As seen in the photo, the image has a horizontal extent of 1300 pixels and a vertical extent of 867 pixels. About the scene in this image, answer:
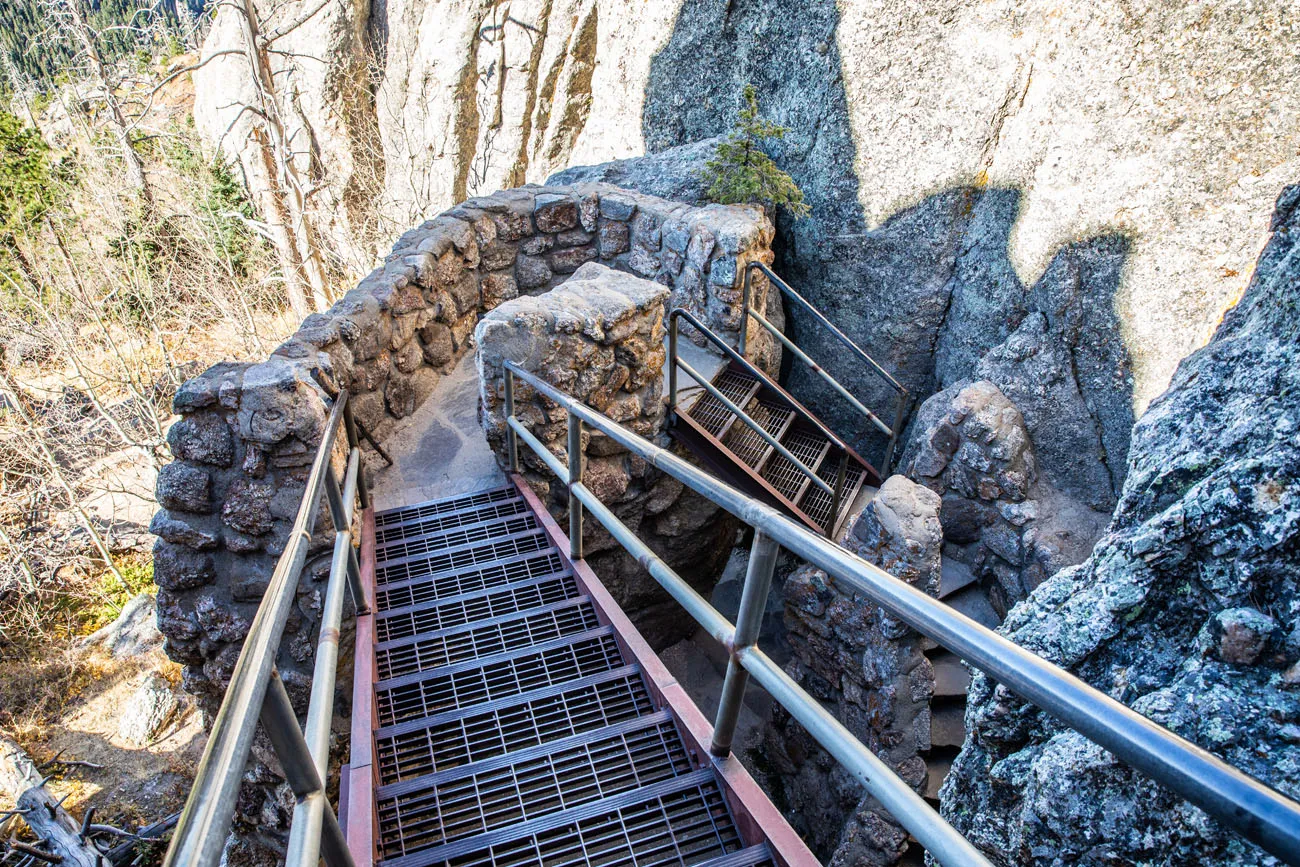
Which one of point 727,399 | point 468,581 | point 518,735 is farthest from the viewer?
point 727,399

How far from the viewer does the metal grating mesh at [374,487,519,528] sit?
4.20m

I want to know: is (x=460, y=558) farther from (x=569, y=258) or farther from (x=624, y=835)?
(x=569, y=258)

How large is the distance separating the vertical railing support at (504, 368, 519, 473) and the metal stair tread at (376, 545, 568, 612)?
851mm

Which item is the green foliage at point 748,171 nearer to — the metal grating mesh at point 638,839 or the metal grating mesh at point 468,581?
the metal grating mesh at point 468,581

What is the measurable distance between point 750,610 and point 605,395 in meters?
3.02

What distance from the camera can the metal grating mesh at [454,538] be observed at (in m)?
3.81

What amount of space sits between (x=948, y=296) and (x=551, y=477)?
427cm

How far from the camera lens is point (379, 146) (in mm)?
20078

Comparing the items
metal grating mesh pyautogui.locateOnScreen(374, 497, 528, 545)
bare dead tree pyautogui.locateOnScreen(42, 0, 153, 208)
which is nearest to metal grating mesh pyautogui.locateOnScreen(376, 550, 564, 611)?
metal grating mesh pyautogui.locateOnScreen(374, 497, 528, 545)

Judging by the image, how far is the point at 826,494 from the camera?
18.2ft

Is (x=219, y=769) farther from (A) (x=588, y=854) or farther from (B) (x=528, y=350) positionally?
(B) (x=528, y=350)

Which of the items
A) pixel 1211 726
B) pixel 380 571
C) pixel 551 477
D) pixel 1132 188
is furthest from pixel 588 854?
pixel 1132 188

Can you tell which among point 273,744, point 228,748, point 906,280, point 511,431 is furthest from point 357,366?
point 906,280

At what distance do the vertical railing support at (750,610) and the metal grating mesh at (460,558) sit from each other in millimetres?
1979
